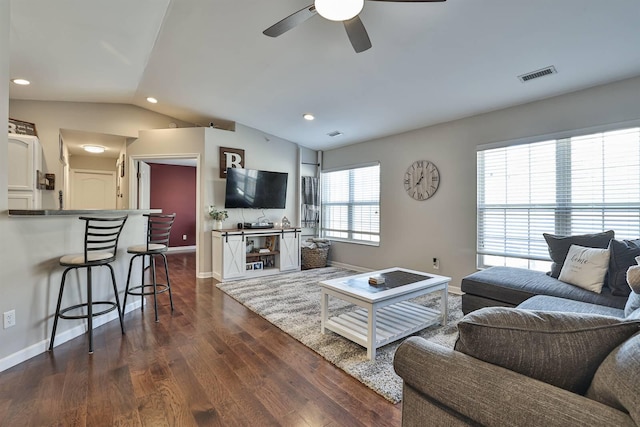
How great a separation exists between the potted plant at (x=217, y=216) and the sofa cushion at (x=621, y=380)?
4940 mm

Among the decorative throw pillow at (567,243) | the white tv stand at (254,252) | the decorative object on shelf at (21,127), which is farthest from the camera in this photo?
the white tv stand at (254,252)

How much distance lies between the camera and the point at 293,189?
617 cm

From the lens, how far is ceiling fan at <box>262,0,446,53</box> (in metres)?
1.95

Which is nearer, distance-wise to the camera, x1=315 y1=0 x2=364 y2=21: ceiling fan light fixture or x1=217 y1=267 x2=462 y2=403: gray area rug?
x1=315 y1=0 x2=364 y2=21: ceiling fan light fixture

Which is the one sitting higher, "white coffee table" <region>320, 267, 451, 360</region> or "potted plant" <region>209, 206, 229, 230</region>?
"potted plant" <region>209, 206, 229, 230</region>

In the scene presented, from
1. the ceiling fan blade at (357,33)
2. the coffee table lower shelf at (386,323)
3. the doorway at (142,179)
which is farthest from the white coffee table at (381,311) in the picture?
the doorway at (142,179)

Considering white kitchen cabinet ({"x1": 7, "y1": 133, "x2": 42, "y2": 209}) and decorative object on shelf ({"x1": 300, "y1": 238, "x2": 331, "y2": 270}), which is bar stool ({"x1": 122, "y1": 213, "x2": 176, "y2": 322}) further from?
decorative object on shelf ({"x1": 300, "y1": 238, "x2": 331, "y2": 270})

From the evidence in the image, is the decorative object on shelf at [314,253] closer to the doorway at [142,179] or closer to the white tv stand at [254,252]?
the white tv stand at [254,252]

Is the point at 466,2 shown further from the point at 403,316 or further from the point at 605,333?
the point at 403,316

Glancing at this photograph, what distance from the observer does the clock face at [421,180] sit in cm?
441

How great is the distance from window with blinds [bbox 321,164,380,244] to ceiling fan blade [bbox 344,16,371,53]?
3066 mm

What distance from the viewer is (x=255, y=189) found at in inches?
212

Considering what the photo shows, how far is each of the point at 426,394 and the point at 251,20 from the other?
3.10 m

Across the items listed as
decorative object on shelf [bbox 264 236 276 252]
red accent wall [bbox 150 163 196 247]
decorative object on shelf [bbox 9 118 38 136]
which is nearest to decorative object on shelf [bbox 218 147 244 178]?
decorative object on shelf [bbox 264 236 276 252]
